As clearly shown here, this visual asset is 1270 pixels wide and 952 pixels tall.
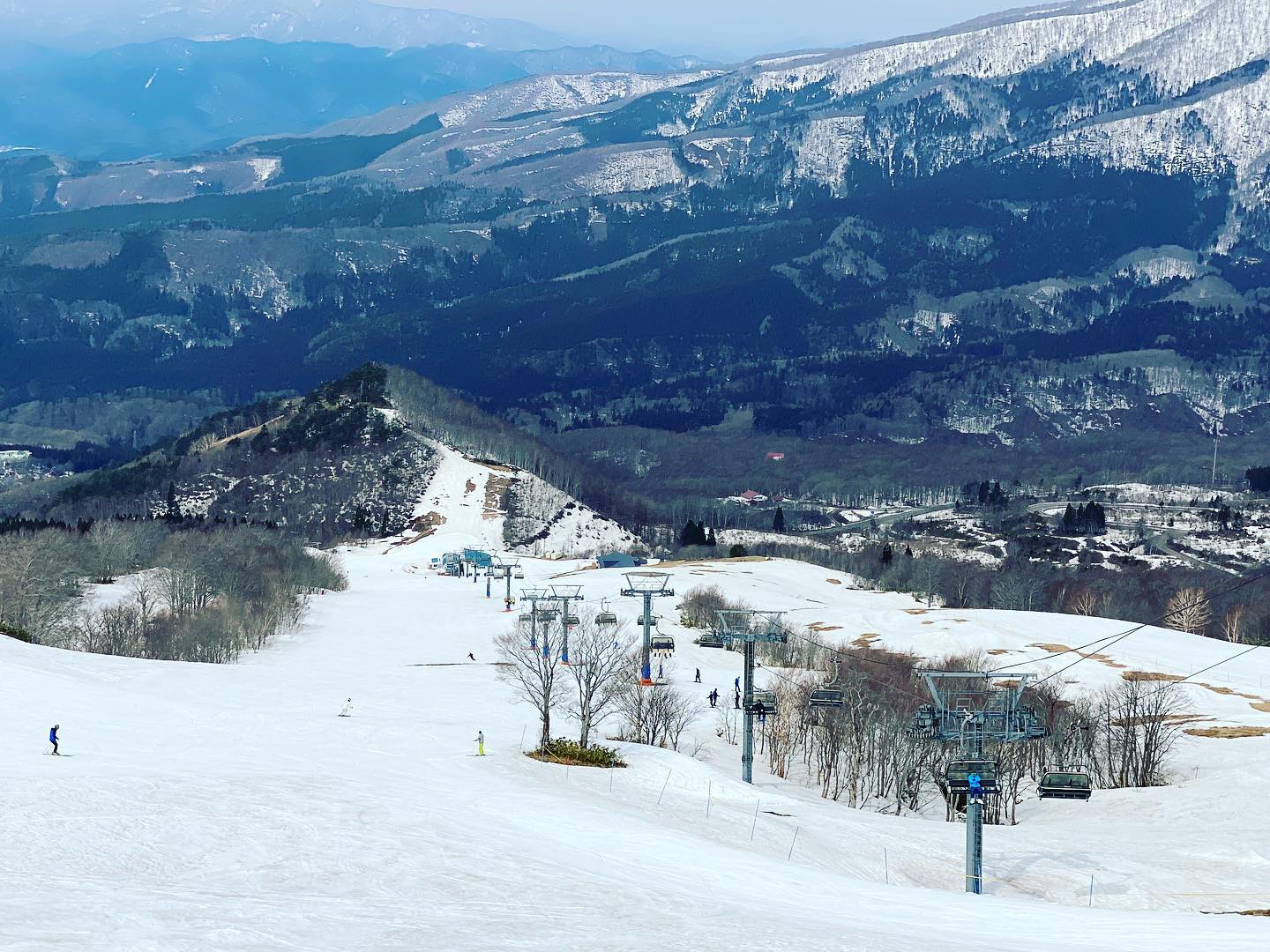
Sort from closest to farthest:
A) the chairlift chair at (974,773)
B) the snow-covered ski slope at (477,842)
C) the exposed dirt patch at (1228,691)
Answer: the snow-covered ski slope at (477,842)
the chairlift chair at (974,773)
the exposed dirt patch at (1228,691)

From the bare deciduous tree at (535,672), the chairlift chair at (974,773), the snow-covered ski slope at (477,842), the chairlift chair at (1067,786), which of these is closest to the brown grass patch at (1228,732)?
the snow-covered ski slope at (477,842)

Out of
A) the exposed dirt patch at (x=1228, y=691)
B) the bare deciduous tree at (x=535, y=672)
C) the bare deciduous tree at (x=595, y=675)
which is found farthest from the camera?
the exposed dirt patch at (x=1228, y=691)

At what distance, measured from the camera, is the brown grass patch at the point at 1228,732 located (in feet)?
364

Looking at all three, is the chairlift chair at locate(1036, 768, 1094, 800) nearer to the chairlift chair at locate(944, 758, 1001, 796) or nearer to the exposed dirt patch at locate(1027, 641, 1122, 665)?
the chairlift chair at locate(944, 758, 1001, 796)

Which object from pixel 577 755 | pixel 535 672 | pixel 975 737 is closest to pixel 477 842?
pixel 975 737

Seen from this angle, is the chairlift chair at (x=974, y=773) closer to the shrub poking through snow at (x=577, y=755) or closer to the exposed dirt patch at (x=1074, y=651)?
the shrub poking through snow at (x=577, y=755)

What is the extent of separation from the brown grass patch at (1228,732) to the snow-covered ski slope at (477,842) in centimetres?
283

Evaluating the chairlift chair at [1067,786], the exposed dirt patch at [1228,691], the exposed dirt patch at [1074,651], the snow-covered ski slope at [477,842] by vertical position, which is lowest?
the snow-covered ski slope at [477,842]

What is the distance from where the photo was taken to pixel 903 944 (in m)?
42.0

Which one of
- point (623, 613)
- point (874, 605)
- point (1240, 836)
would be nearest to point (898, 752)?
point (1240, 836)

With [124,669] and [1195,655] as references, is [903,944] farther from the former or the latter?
[1195,655]

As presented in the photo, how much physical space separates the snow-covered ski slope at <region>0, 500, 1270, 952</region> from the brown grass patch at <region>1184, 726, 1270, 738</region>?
2.83 meters

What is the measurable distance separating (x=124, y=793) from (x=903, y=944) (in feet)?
99.8

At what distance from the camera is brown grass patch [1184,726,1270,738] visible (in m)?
111
